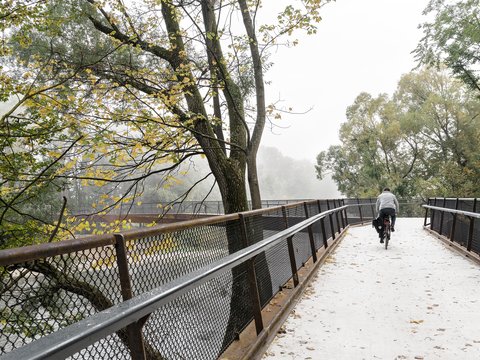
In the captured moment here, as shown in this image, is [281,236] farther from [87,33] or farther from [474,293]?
[87,33]

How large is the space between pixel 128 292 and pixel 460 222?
32.5ft

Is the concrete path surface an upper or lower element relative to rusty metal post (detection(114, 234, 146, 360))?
lower

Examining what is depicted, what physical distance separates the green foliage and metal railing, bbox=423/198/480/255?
11.1 m

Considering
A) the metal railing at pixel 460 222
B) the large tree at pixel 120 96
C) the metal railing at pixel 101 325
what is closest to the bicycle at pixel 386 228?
the metal railing at pixel 460 222

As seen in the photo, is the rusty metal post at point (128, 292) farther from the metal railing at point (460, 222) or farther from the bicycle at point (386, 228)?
the bicycle at point (386, 228)

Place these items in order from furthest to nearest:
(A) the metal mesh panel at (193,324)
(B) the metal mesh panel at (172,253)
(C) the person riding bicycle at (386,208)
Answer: (C) the person riding bicycle at (386,208), (A) the metal mesh panel at (193,324), (B) the metal mesh panel at (172,253)

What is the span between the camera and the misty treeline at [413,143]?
3534 cm

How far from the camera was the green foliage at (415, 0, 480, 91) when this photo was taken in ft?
61.4

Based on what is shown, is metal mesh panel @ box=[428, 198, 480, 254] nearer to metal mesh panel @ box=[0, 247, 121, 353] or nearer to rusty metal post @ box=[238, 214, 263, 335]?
rusty metal post @ box=[238, 214, 263, 335]

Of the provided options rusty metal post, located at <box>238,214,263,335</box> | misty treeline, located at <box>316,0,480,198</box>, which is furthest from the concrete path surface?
misty treeline, located at <box>316,0,480,198</box>

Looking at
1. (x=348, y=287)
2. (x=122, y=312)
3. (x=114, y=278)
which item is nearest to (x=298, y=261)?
(x=348, y=287)

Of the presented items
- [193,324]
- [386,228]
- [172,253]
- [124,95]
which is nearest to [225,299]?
[193,324]

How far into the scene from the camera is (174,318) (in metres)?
2.73

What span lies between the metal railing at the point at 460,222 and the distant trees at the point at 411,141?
24.7 metres
